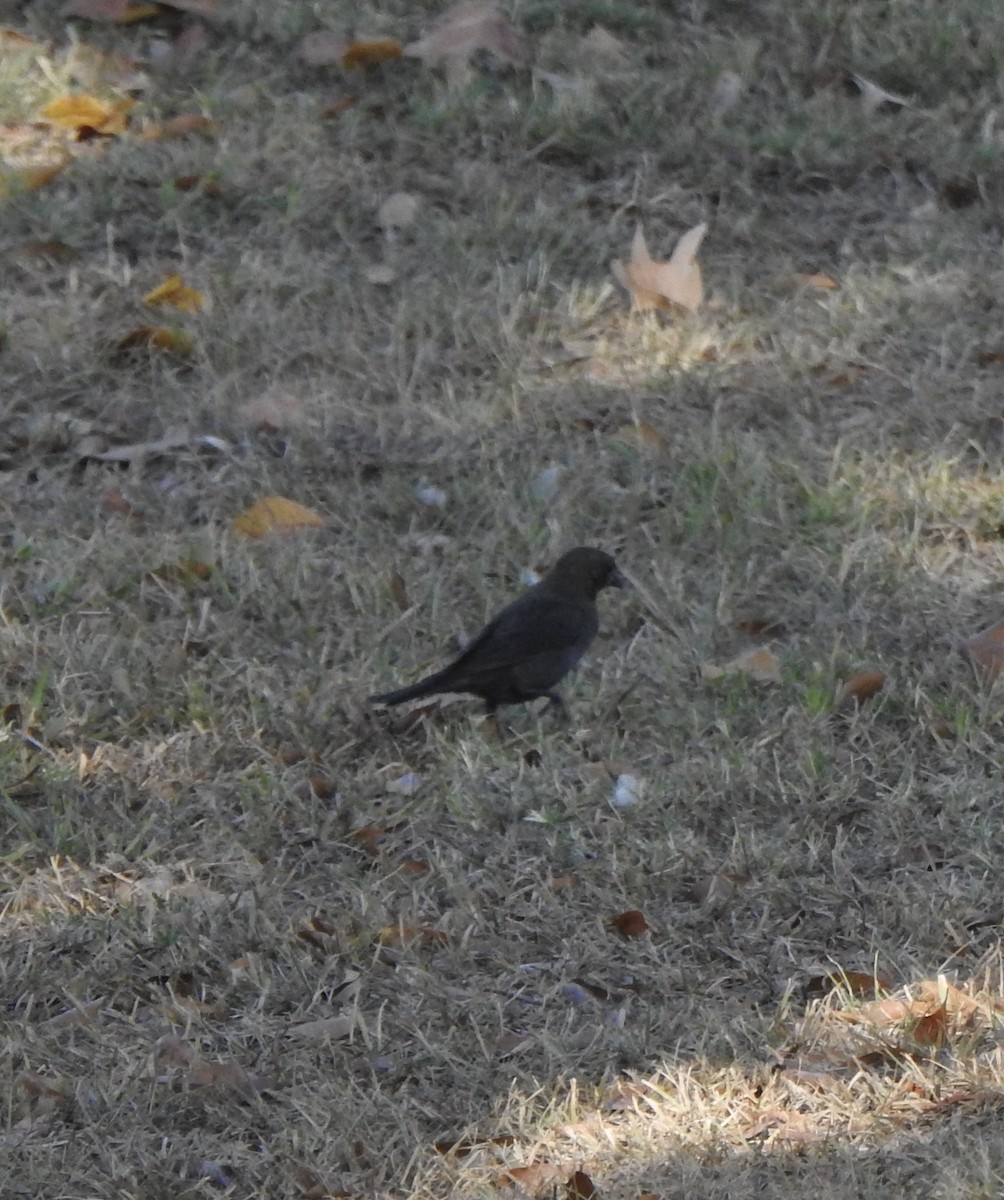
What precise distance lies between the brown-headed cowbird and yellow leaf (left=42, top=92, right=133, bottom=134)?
9.01 ft

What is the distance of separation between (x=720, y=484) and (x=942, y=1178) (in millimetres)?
2423

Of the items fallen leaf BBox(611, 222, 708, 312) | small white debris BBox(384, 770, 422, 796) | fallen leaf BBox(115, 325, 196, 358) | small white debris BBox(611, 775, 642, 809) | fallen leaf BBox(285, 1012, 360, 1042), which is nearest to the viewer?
fallen leaf BBox(285, 1012, 360, 1042)

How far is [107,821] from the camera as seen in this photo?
162 inches

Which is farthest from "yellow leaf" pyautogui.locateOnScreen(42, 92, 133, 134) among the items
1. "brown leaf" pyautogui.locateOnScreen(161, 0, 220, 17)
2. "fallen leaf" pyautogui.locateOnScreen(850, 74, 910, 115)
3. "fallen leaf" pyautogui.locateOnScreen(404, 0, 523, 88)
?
"fallen leaf" pyautogui.locateOnScreen(850, 74, 910, 115)

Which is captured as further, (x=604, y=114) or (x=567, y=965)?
(x=604, y=114)

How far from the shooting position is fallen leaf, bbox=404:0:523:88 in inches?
264

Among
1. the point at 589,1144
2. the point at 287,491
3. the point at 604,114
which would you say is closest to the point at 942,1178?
the point at 589,1144

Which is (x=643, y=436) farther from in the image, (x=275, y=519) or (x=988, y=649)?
(x=988, y=649)

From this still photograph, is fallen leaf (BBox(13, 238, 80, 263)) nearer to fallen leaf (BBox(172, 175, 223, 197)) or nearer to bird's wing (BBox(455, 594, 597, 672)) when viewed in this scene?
fallen leaf (BBox(172, 175, 223, 197))

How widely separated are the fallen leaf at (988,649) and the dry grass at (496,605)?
0.17ft

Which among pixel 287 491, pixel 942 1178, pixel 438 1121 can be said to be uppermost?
pixel 942 1178

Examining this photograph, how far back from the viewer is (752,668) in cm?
449

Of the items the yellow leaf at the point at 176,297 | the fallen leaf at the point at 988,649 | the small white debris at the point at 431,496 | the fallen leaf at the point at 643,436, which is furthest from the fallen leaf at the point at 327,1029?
the yellow leaf at the point at 176,297

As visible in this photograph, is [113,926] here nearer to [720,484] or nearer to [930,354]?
[720,484]
